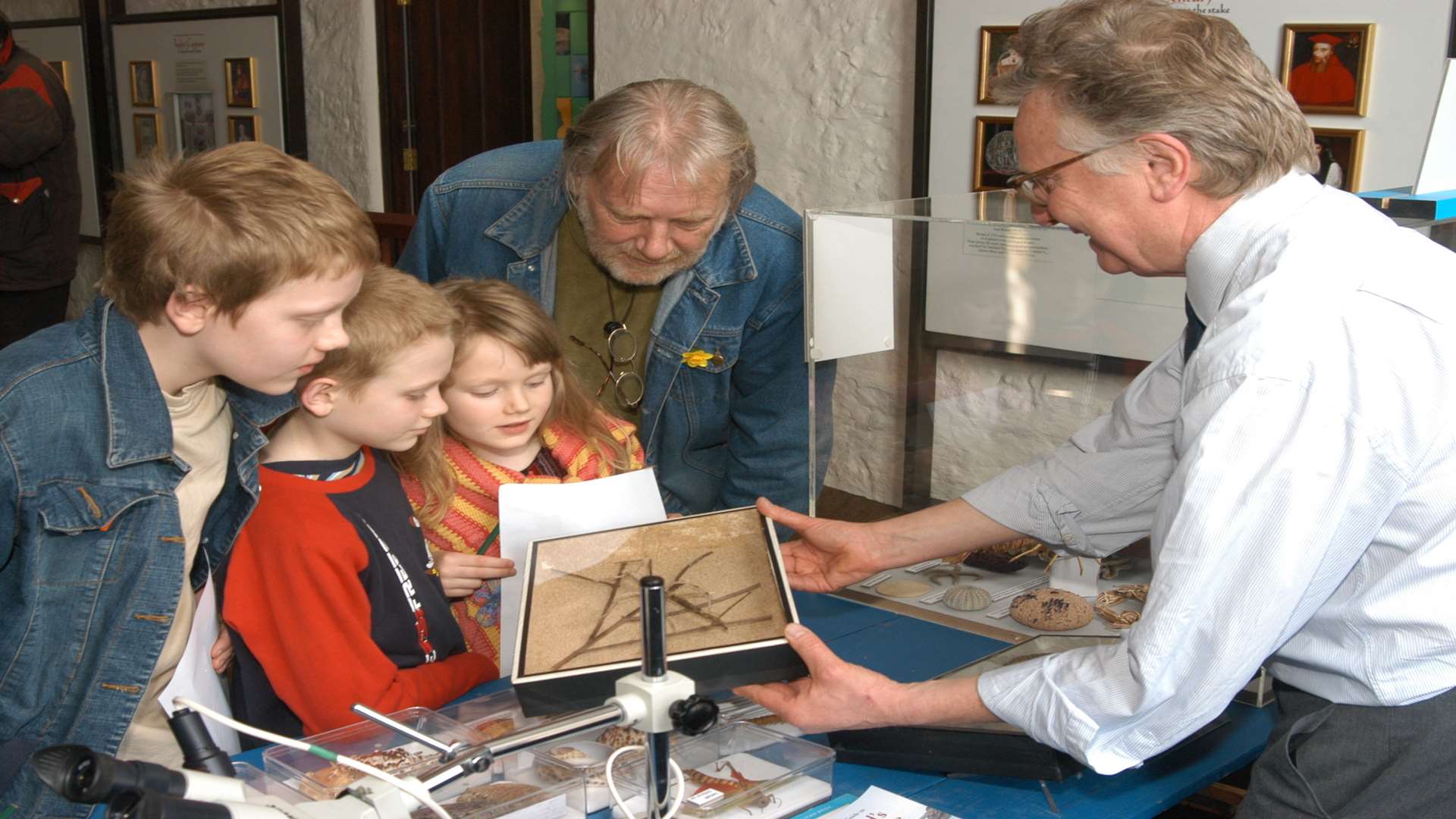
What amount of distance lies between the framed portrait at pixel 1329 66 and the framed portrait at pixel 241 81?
198 inches

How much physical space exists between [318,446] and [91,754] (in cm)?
123

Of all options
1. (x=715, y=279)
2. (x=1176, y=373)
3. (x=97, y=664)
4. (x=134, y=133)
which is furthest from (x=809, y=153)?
(x=134, y=133)

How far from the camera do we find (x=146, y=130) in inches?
282

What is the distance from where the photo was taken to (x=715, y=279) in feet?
8.68

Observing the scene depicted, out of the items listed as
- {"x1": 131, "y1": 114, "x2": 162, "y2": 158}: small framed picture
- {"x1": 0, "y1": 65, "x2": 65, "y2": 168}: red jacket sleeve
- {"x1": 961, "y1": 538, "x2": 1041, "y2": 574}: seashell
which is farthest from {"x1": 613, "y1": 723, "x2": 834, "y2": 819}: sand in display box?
{"x1": 131, "y1": 114, "x2": 162, "y2": 158}: small framed picture

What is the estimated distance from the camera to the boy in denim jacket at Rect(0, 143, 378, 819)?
1.67m

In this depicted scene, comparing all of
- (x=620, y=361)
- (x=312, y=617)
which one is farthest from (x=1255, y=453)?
(x=620, y=361)

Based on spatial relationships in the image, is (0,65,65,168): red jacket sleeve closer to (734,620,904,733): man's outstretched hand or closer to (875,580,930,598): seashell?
(875,580,930,598): seashell

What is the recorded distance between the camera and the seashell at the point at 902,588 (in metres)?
2.37

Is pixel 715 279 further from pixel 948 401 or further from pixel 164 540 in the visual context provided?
pixel 164 540

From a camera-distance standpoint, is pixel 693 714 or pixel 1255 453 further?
pixel 1255 453

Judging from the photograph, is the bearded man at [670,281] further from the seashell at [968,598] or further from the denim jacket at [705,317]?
the seashell at [968,598]

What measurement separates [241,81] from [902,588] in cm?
542

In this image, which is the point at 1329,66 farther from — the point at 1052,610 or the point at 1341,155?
the point at 1052,610
